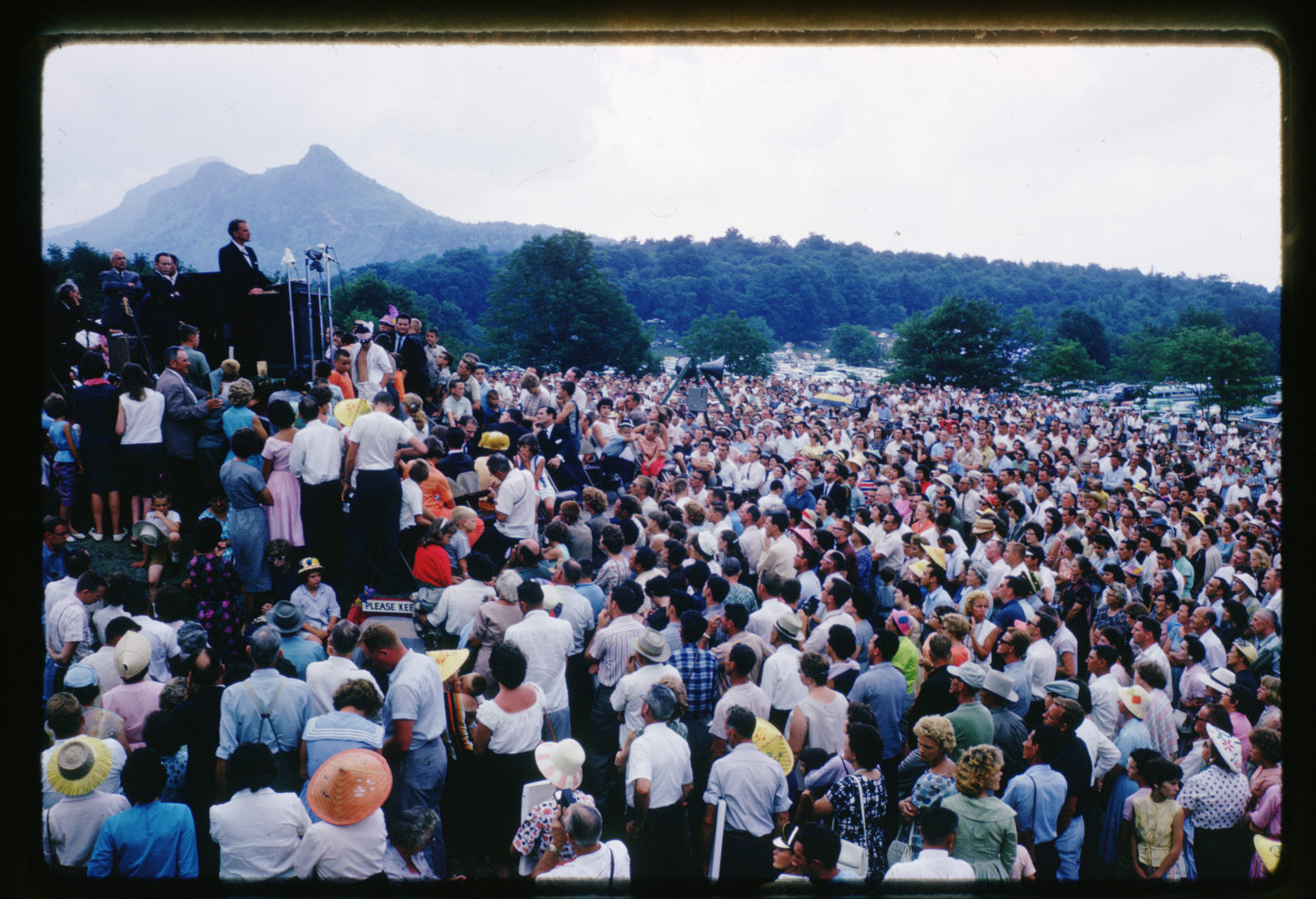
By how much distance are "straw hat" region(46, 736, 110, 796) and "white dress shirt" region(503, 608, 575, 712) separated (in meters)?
1.92

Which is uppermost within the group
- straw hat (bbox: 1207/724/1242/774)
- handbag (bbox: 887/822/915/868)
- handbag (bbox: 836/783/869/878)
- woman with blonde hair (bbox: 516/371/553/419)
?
Result: woman with blonde hair (bbox: 516/371/553/419)

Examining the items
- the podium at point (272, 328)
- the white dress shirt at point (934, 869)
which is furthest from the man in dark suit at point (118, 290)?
the white dress shirt at point (934, 869)

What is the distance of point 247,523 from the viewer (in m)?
5.35

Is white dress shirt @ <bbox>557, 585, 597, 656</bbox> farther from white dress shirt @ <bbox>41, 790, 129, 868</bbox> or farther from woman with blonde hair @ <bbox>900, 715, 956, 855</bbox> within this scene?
white dress shirt @ <bbox>41, 790, 129, 868</bbox>

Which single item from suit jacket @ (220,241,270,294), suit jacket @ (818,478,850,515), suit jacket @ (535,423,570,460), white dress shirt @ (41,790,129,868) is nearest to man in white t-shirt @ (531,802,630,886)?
white dress shirt @ (41,790,129,868)

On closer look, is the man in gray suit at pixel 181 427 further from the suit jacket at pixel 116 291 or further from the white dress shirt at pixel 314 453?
the suit jacket at pixel 116 291

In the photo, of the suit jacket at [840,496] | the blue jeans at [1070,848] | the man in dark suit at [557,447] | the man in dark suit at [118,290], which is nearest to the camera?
the blue jeans at [1070,848]

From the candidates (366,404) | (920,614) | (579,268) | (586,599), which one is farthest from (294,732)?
(579,268)

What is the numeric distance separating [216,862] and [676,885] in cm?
234

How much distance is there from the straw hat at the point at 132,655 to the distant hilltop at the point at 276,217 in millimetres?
2195

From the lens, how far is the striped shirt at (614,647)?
461 cm

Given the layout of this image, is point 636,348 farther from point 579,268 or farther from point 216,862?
point 216,862

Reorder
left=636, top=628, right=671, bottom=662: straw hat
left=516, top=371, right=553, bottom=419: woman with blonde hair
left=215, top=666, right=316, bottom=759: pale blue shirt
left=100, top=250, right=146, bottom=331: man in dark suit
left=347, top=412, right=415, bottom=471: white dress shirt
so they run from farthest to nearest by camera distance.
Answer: left=516, top=371, right=553, bottom=419: woman with blonde hair → left=100, top=250, right=146, bottom=331: man in dark suit → left=347, top=412, right=415, bottom=471: white dress shirt → left=636, top=628, right=671, bottom=662: straw hat → left=215, top=666, right=316, bottom=759: pale blue shirt

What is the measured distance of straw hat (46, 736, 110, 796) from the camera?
10.0ft
